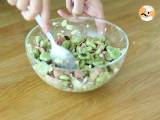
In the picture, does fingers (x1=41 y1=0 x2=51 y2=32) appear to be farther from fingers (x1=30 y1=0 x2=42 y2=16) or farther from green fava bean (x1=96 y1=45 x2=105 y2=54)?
green fava bean (x1=96 y1=45 x2=105 y2=54)

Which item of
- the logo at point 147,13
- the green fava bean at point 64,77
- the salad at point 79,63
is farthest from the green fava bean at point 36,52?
the logo at point 147,13

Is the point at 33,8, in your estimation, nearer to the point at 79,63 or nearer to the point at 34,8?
the point at 34,8

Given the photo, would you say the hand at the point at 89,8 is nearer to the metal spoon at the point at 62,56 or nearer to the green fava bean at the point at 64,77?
the metal spoon at the point at 62,56

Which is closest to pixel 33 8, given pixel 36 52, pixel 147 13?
pixel 36 52

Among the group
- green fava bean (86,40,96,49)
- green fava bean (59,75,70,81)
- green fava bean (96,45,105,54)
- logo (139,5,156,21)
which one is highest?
green fava bean (59,75,70,81)

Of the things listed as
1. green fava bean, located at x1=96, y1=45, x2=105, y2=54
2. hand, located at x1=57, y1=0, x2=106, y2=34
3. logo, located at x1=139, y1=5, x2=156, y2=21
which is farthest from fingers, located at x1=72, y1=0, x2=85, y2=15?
logo, located at x1=139, y1=5, x2=156, y2=21

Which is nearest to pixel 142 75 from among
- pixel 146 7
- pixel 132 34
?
pixel 132 34

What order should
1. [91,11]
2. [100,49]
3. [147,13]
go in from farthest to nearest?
[147,13] → [91,11] → [100,49]
